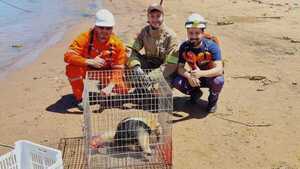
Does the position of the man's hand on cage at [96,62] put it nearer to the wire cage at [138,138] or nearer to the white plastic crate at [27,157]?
the wire cage at [138,138]

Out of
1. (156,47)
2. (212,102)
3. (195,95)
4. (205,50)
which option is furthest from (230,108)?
(156,47)

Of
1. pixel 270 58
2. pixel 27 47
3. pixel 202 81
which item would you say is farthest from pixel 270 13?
pixel 202 81

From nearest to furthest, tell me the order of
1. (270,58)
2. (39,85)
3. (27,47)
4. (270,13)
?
(39,85) < (270,58) < (27,47) < (270,13)

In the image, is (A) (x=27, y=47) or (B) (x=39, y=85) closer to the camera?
(B) (x=39, y=85)

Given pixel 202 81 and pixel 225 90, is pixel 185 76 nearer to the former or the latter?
pixel 202 81

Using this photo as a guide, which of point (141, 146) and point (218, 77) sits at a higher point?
point (218, 77)

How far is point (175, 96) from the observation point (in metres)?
7.22

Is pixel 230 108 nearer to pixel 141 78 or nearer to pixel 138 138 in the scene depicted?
pixel 141 78

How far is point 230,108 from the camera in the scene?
6652mm

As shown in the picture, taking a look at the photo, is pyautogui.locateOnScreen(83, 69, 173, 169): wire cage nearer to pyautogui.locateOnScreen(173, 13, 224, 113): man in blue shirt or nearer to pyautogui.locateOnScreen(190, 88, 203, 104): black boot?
pyautogui.locateOnScreen(173, 13, 224, 113): man in blue shirt

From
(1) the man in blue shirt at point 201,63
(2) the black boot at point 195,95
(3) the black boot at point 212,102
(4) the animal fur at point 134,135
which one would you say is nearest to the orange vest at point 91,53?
(1) the man in blue shirt at point 201,63

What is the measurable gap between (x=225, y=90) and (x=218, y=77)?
3.69 feet

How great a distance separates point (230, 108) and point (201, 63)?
0.78 meters

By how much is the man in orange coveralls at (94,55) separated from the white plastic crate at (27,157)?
2053 millimetres
